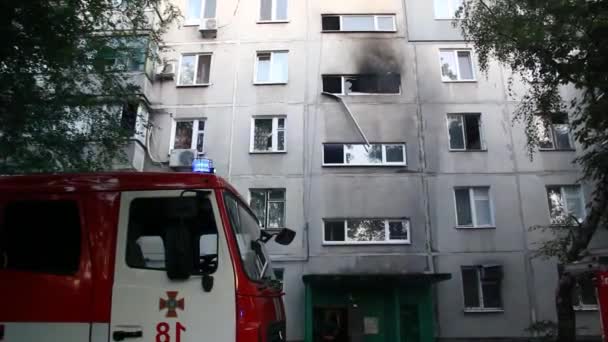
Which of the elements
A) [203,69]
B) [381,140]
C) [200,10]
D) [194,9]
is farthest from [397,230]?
[194,9]

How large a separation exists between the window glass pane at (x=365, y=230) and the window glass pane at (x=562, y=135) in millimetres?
7081

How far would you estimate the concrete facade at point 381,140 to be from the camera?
15203 mm

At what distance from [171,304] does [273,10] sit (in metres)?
16.4

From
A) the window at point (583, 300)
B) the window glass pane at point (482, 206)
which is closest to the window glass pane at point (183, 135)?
the window glass pane at point (482, 206)

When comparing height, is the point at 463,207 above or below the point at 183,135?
below

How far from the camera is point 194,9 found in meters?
18.9

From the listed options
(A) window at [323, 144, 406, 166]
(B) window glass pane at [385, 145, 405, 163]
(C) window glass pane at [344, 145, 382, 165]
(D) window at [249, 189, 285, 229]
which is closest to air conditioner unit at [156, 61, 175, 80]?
(D) window at [249, 189, 285, 229]

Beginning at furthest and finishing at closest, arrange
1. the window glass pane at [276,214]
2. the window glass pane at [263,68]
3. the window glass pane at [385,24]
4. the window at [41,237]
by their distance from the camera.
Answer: the window glass pane at [385,24]
the window glass pane at [263,68]
the window glass pane at [276,214]
the window at [41,237]

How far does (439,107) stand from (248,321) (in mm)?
14555

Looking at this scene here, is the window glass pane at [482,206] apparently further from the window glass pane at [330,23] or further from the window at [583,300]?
the window glass pane at [330,23]

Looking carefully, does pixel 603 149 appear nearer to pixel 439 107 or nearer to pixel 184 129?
pixel 439 107

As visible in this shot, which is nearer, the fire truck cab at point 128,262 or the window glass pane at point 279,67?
the fire truck cab at point 128,262

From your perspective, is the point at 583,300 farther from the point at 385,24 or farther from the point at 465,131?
the point at 385,24

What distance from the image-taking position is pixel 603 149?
34.4 ft
